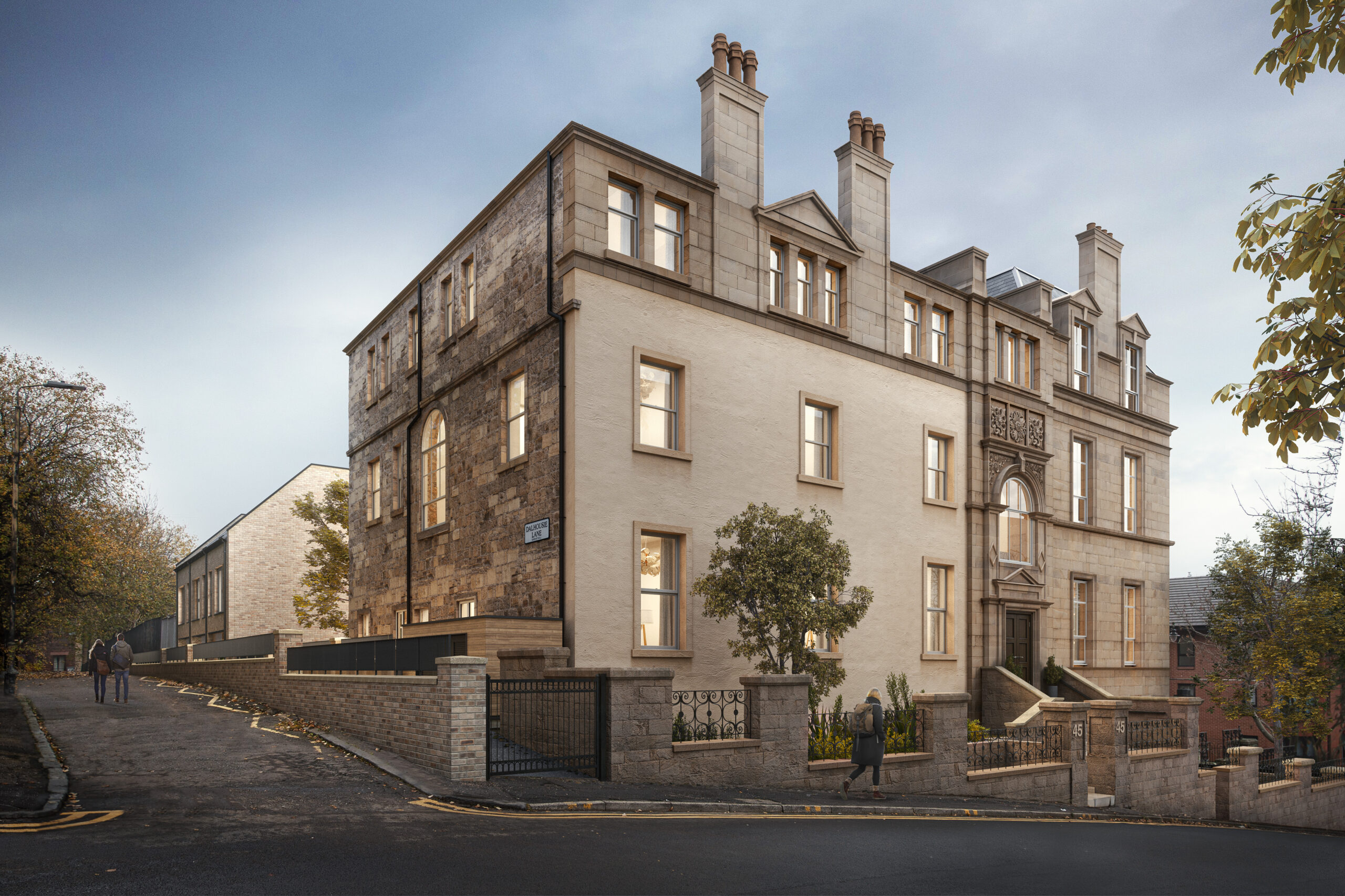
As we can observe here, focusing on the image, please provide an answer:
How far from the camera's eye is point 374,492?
29.0 meters

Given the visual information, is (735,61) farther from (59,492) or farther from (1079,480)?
(59,492)

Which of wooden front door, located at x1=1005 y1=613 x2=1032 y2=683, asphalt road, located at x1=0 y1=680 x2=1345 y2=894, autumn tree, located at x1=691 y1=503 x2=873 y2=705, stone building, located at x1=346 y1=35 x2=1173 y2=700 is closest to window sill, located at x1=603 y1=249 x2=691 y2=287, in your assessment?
stone building, located at x1=346 y1=35 x2=1173 y2=700

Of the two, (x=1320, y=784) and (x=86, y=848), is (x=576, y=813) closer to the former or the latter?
(x=86, y=848)

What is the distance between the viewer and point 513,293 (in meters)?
20.7

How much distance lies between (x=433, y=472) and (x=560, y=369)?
770 centimetres

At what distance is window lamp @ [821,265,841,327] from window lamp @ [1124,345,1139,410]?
14600mm

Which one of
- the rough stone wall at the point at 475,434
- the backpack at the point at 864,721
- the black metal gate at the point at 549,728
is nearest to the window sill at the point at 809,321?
the rough stone wall at the point at 475,434

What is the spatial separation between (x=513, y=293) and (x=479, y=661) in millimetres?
9459

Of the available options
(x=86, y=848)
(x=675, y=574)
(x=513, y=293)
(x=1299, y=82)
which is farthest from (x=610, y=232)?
(x=86, y=848)

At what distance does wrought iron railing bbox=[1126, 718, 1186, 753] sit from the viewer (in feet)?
70.5

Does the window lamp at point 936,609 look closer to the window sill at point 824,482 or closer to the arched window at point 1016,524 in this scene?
the arched window at point 1016,524

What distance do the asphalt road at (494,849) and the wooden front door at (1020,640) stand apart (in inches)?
389

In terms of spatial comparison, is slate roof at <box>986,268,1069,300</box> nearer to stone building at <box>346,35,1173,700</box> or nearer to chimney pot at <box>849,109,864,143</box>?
stone building at <box>346,35,1173,700</box>

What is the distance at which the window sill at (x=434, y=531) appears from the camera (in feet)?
76.3
